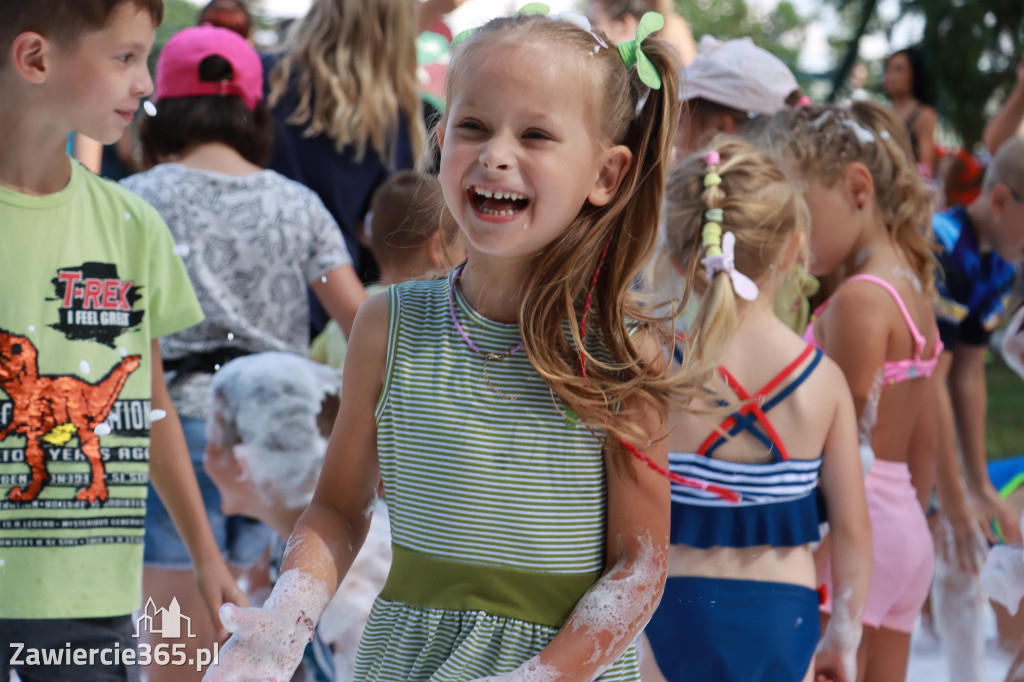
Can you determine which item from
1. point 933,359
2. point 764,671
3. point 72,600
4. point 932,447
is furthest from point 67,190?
point 932,447

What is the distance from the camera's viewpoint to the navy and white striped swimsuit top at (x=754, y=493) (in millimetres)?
2078

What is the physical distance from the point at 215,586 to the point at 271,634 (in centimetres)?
80

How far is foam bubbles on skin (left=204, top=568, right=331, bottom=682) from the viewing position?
1.33 m

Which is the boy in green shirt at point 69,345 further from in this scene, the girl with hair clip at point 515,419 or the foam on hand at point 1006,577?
the foam on hand at point 1006,577

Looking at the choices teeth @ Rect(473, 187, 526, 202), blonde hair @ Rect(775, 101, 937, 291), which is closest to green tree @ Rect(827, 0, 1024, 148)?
blonde hair @ Rect(775, 101, 937, 291)

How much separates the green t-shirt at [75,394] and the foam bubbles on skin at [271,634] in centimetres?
65

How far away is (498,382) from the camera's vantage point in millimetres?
1497

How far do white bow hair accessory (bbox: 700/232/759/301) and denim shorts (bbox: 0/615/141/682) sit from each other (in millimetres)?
1341

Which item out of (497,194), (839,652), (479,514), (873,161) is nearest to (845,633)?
(839,652)

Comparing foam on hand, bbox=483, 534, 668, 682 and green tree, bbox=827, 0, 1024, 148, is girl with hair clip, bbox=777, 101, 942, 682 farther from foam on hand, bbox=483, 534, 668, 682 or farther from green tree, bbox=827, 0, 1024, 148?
green tree, bbox=827, 0, 1024, 148

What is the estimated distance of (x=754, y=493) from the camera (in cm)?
209

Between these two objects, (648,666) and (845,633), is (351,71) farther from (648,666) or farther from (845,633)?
(845,633)

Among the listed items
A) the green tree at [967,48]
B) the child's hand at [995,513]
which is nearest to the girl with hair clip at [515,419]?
the child's hand at [995,513]

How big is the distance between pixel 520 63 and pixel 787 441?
102cm
